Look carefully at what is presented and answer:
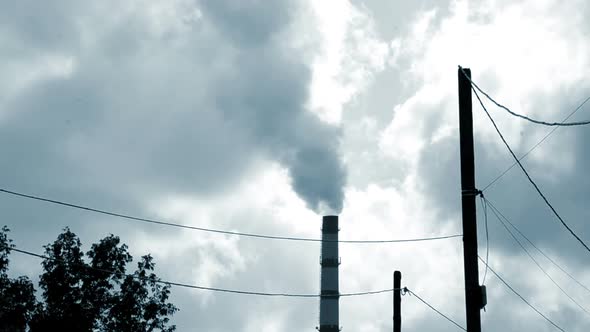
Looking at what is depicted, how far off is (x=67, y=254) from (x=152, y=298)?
6575 mm

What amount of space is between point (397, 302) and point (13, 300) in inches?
1137

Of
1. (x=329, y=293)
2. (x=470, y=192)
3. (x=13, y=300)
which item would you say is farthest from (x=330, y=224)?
(x=470, y=192)

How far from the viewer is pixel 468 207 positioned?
14672 mm

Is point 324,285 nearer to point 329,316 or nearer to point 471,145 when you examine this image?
point 329,316

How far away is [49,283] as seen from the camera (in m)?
46.6

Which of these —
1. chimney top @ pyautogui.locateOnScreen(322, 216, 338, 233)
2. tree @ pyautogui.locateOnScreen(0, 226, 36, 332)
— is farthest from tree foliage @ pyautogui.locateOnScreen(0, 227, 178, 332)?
chimney top @ pyautogui.locateOnScreen(322, 216, 338, 233)

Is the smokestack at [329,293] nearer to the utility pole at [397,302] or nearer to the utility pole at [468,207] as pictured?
the utility pole at [397,302]

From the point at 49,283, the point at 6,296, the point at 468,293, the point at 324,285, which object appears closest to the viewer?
the point at 468,293

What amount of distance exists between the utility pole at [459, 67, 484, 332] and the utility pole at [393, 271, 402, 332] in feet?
30.1

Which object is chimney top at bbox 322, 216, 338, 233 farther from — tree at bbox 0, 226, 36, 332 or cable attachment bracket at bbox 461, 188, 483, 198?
cable attachment bracket at bbox 461, 188, 483, 198

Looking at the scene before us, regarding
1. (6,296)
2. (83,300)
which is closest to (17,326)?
(6,296)

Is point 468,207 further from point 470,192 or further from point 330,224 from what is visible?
point 330,224

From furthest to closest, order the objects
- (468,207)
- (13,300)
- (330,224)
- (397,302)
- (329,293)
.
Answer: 1. (330,224)
2. (329,293)
3. (13,300)
4. (397,302)
5. (468,207)

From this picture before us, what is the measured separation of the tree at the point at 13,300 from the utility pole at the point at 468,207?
3342 cm
